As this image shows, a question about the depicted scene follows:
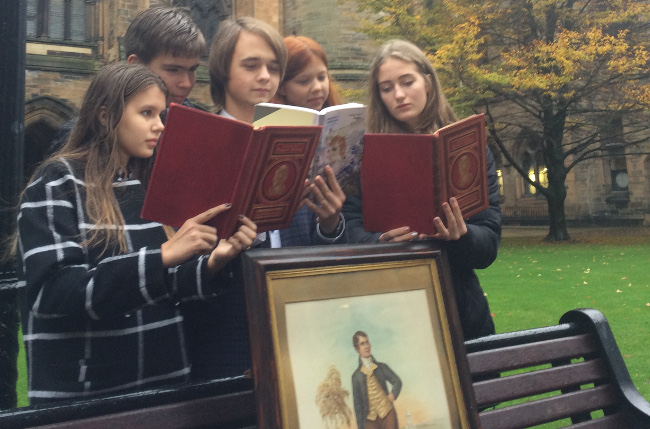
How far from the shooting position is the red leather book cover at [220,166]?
49.6 inches

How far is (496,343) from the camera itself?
1.93m

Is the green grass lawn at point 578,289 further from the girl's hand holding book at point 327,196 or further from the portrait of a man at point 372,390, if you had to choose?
the portrait of a man at point 372,390

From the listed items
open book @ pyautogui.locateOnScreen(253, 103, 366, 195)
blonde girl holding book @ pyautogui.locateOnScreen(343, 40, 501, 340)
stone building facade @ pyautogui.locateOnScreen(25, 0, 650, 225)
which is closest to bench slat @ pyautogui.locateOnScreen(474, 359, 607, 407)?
blonde girl holding book @ pyautogui.locateOnScreen(343, 40, 501, 340)

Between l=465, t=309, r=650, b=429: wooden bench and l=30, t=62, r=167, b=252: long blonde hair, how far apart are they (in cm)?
112

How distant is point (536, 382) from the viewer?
1.89m

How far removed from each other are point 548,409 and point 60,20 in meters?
22.0

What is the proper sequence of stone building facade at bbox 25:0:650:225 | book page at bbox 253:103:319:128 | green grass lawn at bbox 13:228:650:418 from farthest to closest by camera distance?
stone building facade at bbox 25:0:650:225 → green grass lawn at bbox 13:228:650:418 → book page at bbox 253:103:319:128

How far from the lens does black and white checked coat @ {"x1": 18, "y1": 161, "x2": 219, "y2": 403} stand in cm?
A: 135

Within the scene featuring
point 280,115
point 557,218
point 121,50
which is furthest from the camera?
point 557,218

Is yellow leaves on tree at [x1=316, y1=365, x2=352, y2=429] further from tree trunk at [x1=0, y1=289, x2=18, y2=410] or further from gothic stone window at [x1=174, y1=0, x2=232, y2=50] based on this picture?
gothic stone window at [x1=174, y1=0, x2=232, y2=50]

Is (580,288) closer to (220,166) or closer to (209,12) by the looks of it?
(220,166)

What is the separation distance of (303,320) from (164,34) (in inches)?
52.8

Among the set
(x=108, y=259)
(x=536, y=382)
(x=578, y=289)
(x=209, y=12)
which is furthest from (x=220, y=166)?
(x=209, y=12)

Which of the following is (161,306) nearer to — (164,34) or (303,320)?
(303,320)
